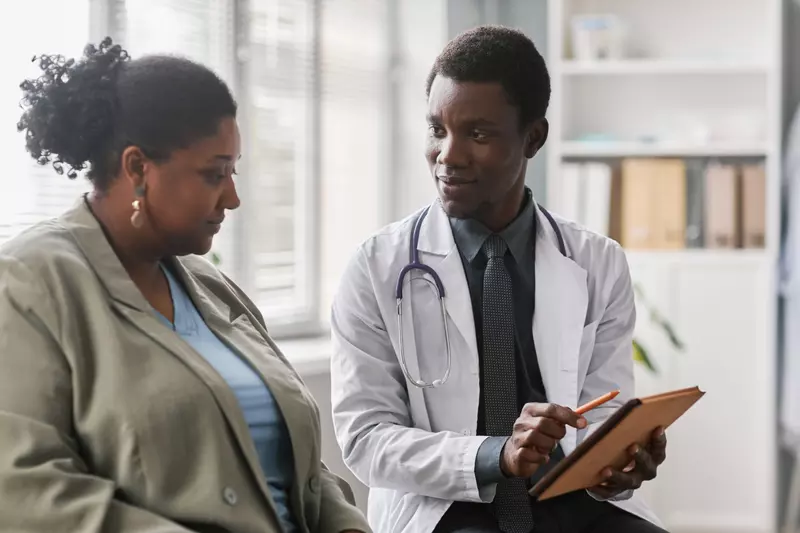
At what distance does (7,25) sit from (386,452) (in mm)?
1254

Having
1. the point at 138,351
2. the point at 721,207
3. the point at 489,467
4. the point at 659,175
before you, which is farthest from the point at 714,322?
the point at 138,351

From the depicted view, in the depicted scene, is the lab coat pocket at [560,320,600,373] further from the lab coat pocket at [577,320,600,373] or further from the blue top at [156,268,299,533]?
the blue top at [156,268,299,533]

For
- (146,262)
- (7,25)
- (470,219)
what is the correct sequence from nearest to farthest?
(146,262), (470,219), (7,25)

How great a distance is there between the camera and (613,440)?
1383mm

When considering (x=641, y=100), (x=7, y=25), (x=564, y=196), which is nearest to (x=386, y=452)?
(x=7, y=25)

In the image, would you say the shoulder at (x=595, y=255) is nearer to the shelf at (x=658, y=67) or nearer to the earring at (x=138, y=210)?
the earring at (x=138, y=210)

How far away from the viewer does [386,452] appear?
1.60 metres

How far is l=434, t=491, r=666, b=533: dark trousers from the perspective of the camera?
5.19 feet

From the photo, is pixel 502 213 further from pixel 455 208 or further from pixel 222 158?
pixel 222 158

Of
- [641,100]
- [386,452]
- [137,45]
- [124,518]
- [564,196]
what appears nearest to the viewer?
[124,518]

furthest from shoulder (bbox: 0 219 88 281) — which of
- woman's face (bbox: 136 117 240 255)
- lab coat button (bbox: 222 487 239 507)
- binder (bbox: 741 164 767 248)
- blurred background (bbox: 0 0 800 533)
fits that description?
binder (bbox: 741 164 767 248)

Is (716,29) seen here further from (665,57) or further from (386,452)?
(386,452)

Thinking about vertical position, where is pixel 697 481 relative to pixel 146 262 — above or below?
below

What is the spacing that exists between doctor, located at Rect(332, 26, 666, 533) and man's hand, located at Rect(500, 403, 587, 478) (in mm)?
102
